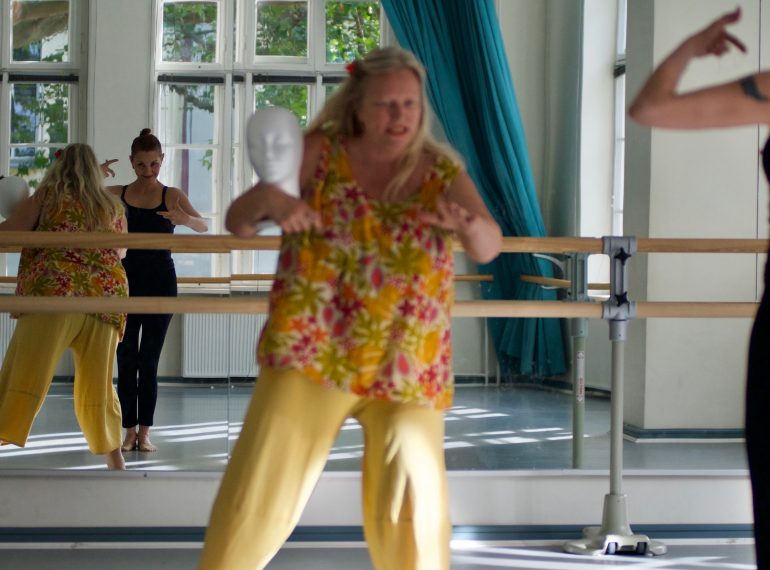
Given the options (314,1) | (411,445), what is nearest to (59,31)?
(314,1)

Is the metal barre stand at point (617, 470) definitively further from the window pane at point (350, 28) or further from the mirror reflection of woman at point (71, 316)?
the mirror reflection of woman at point (71, 316)

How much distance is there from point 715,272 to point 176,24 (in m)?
2.28

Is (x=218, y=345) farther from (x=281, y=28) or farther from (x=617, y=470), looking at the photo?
(x=617, y=470)

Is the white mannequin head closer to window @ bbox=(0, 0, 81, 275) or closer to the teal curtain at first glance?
the teal curtain

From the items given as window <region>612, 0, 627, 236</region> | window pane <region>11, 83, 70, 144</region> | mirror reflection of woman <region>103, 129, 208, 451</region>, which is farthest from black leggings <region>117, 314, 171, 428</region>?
window <region>612, 0, 627, 236</region>

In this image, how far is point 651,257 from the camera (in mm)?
4371

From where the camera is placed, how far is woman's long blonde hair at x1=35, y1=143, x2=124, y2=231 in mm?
3662

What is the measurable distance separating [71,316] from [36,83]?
2.54 feet

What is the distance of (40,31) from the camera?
376 centimetres

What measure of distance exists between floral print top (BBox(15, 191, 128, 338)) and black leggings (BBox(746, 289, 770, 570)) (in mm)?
2473

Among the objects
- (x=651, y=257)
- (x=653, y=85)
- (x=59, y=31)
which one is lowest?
(x=651, y=257)

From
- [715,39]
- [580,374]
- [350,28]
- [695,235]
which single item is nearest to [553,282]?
[580,374]

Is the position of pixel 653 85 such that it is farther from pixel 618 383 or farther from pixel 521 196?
pixel 521 196

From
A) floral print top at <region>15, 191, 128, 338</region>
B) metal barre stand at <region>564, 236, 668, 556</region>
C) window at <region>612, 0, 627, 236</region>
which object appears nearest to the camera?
metal barre stand at <region>564, 236, 668, 556</region>
